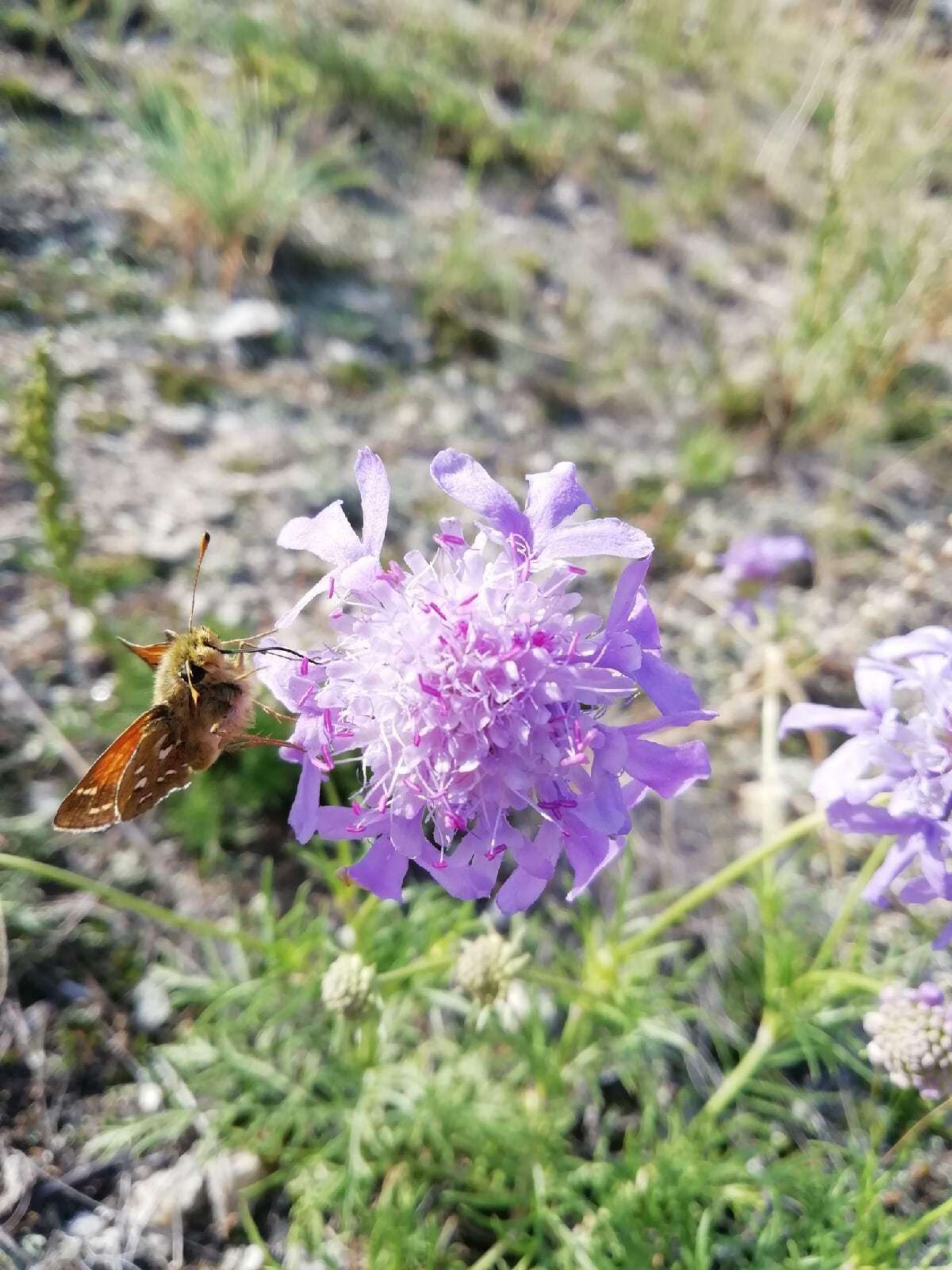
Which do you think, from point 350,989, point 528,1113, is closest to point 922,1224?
point 528,1113

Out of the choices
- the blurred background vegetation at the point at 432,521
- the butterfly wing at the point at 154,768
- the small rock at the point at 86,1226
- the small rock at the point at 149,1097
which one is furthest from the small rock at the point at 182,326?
the small rock at the point at 86,1226

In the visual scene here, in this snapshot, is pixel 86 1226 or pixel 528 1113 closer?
pixel 86 1226

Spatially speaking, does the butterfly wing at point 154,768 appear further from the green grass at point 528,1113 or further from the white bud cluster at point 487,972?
the white bud cluster at point 487,972

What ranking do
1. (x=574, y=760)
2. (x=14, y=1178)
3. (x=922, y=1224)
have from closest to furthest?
(x=574, y=760) < (x=922, y=1224) < (x=14, y=1178)

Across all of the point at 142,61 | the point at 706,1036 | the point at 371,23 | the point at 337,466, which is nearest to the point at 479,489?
the point at 706,1036

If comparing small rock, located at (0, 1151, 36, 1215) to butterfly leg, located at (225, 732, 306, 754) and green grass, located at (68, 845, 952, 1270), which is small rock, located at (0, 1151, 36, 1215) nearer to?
green grass, located at (68, 845, 952, 1270)

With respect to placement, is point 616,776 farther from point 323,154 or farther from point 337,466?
point 323,154

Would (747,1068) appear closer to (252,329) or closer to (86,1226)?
(86,1226)
